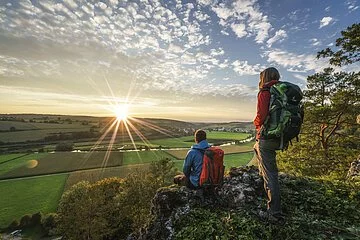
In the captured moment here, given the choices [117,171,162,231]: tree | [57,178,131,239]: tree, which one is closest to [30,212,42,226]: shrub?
[57,178,131,239]: tree

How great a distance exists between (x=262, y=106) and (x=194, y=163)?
2.38m

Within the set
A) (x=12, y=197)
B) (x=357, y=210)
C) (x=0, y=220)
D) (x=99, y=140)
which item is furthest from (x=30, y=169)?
(x=357, y=210)

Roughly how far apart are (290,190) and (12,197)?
212 feet

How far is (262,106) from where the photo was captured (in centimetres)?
490

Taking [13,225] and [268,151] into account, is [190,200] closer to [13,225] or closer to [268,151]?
[268,151]

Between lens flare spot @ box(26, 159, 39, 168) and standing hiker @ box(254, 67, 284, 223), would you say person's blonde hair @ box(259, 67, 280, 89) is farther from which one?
lens flare spot @ box(26, 159, 39, 168)

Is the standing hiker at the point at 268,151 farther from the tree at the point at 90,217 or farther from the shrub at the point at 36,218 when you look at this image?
the shrub at the point at 36,218

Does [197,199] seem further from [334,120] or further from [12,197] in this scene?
[12,197]

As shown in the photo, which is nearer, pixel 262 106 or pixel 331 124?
pixel 262 106

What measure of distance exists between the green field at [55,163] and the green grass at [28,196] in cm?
667

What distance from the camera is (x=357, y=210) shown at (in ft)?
17.2

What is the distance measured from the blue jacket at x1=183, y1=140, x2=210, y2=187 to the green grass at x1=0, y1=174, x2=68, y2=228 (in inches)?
2113

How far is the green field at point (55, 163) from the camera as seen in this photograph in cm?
6905

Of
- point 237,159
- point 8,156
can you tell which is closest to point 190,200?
point 237,159
